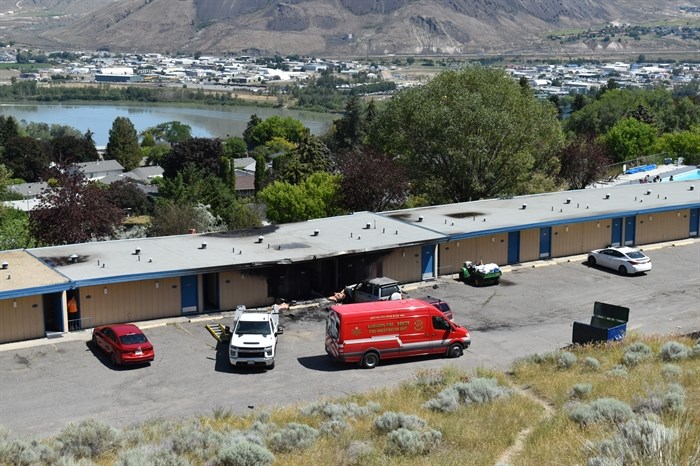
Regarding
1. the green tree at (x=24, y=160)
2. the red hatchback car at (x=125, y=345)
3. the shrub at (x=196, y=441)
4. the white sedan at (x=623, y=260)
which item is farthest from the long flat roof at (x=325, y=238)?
the green tree at (x=24, y=160)

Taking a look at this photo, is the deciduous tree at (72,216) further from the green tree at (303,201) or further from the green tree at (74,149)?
the green tree at (74,149)

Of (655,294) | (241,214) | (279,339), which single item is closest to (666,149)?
(241,214)

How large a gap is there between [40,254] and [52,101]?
17394cm

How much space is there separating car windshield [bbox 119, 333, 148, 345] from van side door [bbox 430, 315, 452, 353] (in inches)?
270

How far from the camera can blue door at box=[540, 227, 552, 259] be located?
110ft

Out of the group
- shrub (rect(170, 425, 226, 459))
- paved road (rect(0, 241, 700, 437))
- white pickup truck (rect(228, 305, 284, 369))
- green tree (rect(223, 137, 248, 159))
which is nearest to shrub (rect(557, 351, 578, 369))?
paved road (rect(0, 241, 700, 437))

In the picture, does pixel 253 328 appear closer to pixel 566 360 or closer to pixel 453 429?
pixel 566 360

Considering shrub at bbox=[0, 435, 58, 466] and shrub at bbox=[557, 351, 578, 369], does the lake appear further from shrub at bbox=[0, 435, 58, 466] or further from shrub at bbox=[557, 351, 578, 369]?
shrub at bbox=[0, 435, 58, 466]

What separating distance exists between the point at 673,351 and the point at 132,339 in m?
12.2

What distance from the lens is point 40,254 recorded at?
27.5 metres

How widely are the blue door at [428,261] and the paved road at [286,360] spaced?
25.9 inches

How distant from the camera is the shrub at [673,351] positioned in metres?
19.1

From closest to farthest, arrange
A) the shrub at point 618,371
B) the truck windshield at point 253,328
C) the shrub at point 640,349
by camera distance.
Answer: the shrub at point 618,371, the shrub at point 640,349, the truck windshield at point 253,328

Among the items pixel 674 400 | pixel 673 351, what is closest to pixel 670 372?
pixel 673 351
